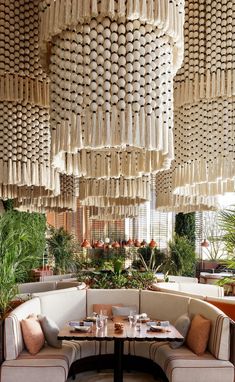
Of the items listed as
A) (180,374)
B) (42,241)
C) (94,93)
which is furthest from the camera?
(42,241)

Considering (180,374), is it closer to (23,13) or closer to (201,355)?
(201,355)

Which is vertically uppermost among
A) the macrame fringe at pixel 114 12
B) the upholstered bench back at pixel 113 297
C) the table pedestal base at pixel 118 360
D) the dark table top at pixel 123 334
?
the macrame fringe at pixel 114 12

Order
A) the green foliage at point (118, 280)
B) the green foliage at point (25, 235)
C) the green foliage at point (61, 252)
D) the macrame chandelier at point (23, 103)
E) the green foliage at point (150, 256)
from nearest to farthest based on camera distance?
1. the macrame chandelier at point (23, 103)
2. the green foliage at point (118, 280)
3. the green foliage at point (25, 235)
4. the green foliage at point (61, 252)
5. the green foliage at point (150, 256)

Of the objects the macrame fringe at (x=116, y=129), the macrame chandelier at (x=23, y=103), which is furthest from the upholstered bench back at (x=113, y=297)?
the macrame fringe at (x=116, y=129)

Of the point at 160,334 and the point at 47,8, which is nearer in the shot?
A: the point at 47,8

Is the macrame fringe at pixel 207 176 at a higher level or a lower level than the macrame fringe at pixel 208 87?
lower

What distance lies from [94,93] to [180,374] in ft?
11.5

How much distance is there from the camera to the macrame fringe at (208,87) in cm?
263

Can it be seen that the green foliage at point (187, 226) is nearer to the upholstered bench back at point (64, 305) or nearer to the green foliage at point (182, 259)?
the green foliage at point (182, 259)

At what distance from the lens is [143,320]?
5.58 meters

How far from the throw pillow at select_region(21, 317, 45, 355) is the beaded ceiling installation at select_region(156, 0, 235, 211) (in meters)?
2.81

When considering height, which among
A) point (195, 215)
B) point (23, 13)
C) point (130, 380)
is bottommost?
point (130, 380)

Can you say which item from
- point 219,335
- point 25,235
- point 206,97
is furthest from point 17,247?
point 206,97

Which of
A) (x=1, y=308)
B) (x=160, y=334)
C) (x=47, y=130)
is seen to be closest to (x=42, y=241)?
(x=1, y=308)
